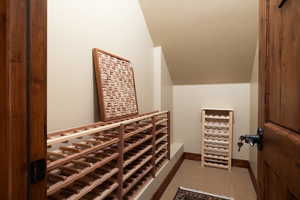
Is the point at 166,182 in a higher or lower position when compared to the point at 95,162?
lower

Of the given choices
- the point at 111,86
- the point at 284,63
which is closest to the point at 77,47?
the point at 111,86

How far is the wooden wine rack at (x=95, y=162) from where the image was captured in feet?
2.73

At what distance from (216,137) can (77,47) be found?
2.46 meters

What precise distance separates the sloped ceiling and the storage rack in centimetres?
58

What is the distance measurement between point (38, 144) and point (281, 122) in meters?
0.79

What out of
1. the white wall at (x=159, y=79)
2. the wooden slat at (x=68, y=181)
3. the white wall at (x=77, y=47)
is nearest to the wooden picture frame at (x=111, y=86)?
the white wall at (x=77, y=47)

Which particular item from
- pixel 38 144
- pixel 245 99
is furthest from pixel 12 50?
pixel 245 99

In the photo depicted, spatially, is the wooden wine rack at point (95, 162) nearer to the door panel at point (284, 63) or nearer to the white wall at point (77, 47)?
the white wall at point (77, 47)

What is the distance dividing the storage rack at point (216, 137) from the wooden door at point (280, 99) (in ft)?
6.48

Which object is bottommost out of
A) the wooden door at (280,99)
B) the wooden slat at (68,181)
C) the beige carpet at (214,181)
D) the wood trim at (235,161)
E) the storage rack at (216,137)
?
the beige carpet at (214,181)

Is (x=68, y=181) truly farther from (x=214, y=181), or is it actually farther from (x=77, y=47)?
(x=214, y=181)

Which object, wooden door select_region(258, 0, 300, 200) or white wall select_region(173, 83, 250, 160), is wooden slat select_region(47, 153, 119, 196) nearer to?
wooden door select_region(258, 0, 300, 200)

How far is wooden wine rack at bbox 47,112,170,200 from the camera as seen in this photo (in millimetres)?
832

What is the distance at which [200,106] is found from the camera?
286 centimetres
